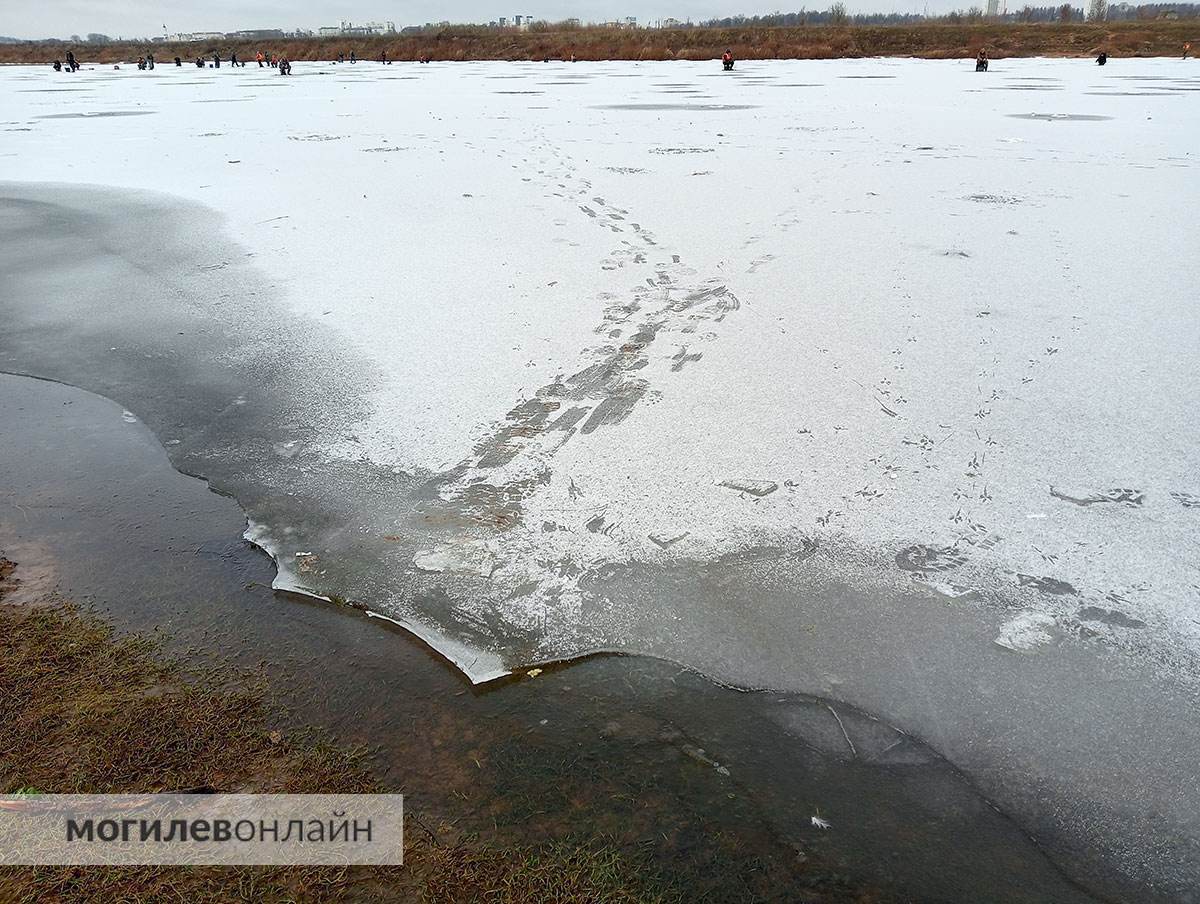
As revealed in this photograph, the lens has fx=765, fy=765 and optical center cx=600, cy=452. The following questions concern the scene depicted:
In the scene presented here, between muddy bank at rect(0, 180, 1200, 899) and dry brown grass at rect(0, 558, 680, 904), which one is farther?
muddy bank at rect(0, 180, 1200, 899)

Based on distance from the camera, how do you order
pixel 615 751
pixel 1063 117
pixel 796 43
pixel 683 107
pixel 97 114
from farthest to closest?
1. pixel 796 43
2. pixel 97 114
3. pixel 683 107
4. pixel 1063 117
5. pixel 615 751

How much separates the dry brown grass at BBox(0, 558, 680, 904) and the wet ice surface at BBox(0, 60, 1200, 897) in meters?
0.52

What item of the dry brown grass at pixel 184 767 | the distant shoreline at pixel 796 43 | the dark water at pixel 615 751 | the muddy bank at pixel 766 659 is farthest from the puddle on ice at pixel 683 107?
the distant shoreline at pixel 796 43

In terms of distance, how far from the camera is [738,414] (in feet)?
10.9

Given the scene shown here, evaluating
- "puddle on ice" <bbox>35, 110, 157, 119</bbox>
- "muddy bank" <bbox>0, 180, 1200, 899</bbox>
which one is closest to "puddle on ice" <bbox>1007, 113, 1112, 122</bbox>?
"muddy bank" <bbox>0, 180, 1200, 899</bbox>

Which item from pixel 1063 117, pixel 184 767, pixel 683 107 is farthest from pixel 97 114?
pixel 184 767

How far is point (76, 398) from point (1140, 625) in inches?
176

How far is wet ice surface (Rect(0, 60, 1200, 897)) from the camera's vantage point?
211 centimetres

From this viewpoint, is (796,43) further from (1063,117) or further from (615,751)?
(615,751)

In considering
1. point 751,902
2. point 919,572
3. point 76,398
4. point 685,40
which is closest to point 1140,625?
point 919,572

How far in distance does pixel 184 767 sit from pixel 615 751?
0.99m

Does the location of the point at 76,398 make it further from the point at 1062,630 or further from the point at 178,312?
the point at 1062,630

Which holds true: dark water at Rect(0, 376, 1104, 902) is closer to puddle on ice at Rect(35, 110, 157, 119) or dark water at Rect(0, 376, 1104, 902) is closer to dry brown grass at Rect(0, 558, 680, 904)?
dry brown grass at Rect(0, 558, 680, 904)

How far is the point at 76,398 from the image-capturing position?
12.4 feet
